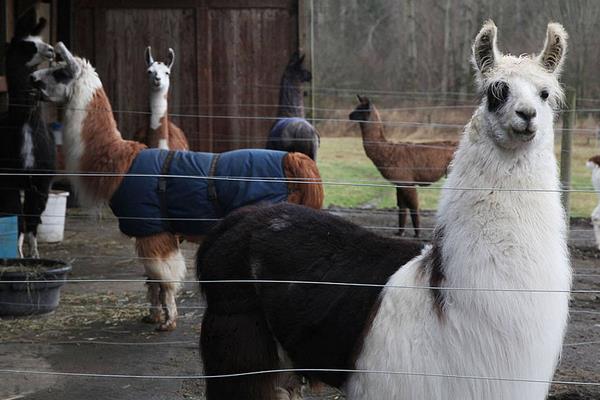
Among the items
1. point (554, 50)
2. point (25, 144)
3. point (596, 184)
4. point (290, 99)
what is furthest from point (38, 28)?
point (554, 50)

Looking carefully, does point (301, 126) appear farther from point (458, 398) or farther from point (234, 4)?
point (458, 398)

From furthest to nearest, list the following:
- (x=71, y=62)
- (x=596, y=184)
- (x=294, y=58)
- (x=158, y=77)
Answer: (x=294, y=58) → (x=596, y=184) → (x=158, y=77) → (x=71, y=62)

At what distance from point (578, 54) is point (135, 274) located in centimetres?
777

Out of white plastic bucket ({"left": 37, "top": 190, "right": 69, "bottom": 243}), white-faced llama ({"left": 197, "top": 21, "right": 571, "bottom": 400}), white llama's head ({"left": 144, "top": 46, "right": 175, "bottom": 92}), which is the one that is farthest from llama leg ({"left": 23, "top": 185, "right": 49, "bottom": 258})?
white-faced llama ({"left": 197, "top": 21, "right": 571, "bottom": 400})

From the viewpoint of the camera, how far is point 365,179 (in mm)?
12016

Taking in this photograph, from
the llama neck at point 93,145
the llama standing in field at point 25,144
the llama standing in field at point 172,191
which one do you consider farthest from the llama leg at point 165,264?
the llama standing in field at point 25,144

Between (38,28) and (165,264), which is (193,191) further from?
(38,28)

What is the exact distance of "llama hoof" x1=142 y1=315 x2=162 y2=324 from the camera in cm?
583

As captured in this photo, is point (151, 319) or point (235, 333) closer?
point (235, 333)

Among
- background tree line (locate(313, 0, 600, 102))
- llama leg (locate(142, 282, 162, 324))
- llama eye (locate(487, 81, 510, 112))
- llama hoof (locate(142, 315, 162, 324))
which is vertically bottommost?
llama hoof (locate(142, 315, 162, 324))

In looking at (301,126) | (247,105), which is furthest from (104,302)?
(247,105)

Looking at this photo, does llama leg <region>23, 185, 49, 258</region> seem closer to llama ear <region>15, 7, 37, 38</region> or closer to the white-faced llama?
llama ear <region>15, 7, 37, 38</region>

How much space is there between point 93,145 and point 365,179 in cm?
641

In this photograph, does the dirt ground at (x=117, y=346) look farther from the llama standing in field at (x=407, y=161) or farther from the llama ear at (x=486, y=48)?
the llama standing in field at (x=407, y=161)
